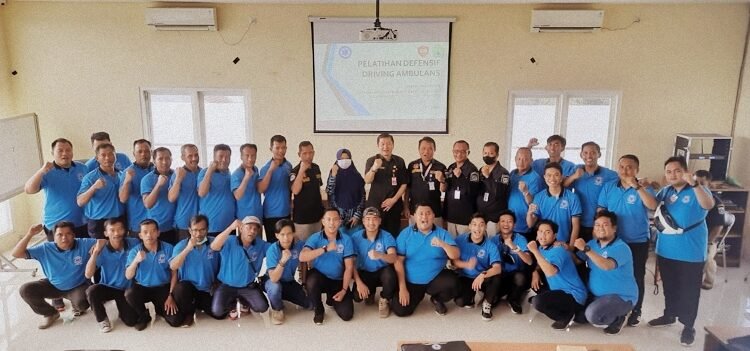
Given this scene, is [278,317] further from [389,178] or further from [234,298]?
[389,178]

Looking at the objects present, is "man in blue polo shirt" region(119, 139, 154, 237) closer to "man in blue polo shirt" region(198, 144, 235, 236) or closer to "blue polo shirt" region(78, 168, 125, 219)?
"blue polo shirt" region(78, 168, 125, 219)

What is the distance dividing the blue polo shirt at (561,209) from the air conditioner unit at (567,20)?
2412mm

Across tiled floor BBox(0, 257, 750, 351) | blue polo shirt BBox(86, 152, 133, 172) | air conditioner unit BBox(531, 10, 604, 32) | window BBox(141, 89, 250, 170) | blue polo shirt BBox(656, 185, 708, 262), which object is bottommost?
tiled floor BBox(0, 257, 750, 351)

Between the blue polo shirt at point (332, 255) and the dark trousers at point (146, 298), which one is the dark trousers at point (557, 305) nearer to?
the blue polo shirt at point (332, 255)

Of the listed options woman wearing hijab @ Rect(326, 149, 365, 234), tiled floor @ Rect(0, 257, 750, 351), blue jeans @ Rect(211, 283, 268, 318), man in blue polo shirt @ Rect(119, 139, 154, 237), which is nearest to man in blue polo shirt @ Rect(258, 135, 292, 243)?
woman wearing hijab @ Rect(326, 149, 365, 234)

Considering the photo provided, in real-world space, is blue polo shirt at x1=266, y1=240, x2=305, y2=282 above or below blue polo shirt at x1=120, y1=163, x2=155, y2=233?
below

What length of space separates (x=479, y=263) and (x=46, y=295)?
349 cm

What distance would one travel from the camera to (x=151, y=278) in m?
4.28

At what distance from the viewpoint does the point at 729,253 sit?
5820 mm

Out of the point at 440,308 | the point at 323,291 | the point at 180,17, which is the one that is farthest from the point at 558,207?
the point at 180,17

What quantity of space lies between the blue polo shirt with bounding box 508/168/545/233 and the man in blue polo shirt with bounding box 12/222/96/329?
11.4ft

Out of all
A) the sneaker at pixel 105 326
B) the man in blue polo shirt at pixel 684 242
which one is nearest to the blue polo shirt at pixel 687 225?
the man in blue polo shirt at pixel 684 242

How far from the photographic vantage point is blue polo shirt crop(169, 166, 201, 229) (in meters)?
4.63

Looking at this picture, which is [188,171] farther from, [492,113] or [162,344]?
[492,113]
